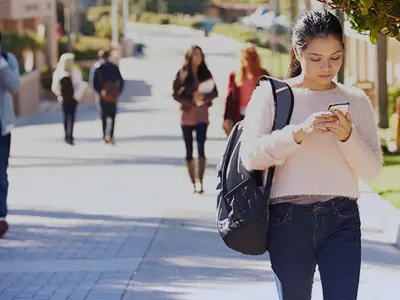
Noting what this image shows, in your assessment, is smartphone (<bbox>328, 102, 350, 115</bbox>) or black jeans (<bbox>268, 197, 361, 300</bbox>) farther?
black jeans (<bbox>268, 197, 361, 300</bbox>)

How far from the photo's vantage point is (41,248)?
10.1 metres

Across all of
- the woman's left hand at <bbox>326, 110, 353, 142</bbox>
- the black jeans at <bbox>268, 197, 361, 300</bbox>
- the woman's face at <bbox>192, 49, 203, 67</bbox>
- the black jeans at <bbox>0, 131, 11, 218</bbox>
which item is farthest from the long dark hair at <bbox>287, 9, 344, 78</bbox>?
the woman's face at <bbox>192, 49, 203, 67</bbox>

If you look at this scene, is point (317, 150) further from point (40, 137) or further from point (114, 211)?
point (40, 137)

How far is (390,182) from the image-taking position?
13273 millimetres

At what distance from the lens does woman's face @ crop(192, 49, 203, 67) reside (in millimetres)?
12750

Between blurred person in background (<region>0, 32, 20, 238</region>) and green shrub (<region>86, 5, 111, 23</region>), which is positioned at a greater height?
blurred person in background (<region>0, 32, 20, 238</region>)

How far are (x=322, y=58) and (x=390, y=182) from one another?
28.6 ft

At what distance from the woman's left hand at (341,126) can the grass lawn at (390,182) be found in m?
6.26

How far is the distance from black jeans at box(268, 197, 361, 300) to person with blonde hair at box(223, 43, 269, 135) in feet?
23.3

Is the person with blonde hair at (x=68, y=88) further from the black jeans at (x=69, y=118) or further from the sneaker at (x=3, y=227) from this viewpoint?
the sneaker at (x=3, y=227)

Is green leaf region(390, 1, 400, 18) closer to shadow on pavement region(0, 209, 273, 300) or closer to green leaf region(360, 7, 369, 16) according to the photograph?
green leaf region(360, 7, 369, 16)

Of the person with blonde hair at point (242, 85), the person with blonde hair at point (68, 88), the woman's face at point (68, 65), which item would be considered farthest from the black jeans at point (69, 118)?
the person with blonde hair at point (242, 85)

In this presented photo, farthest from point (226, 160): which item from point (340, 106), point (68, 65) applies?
point (68, 65)

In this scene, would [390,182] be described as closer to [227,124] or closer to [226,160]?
[227,124]
